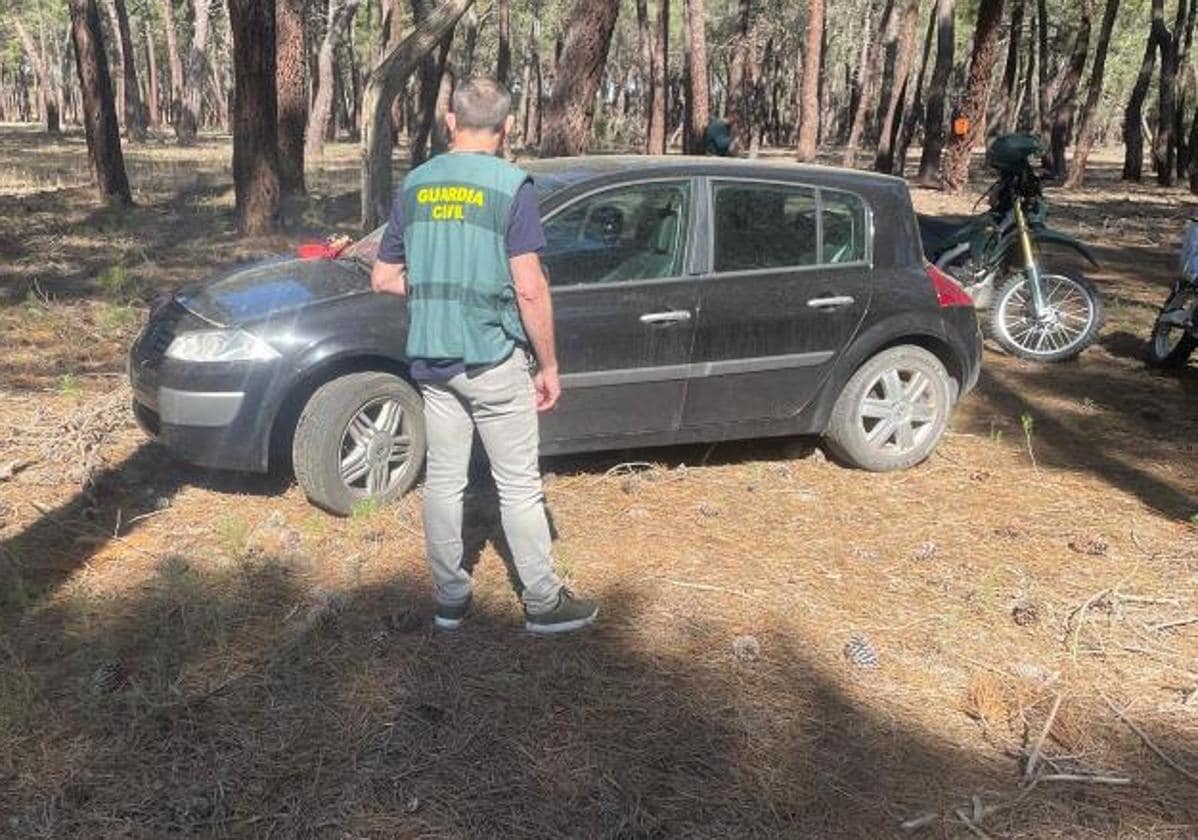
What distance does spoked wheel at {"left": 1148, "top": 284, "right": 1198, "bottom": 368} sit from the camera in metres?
8.13

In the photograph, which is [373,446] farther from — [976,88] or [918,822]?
[976,88]

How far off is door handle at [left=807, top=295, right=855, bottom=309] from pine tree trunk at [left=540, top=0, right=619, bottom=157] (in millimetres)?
6368

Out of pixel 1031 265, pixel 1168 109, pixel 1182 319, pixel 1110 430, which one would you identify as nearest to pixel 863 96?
pixel 1168 109

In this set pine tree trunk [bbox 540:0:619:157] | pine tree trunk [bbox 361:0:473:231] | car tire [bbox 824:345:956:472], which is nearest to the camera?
car tire [bbox 824:345:956:472]

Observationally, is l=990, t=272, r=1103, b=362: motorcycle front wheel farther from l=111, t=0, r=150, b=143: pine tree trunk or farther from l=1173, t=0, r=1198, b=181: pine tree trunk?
l=111, t=0, r=150, b=143: pine tree trunk

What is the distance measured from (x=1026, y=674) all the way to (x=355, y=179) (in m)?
18.7

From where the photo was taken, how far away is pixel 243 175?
12148 millimetres

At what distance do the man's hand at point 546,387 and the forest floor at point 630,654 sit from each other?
93 centimetres

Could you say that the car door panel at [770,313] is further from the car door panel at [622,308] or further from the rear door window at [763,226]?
the car door panel at [622,308]

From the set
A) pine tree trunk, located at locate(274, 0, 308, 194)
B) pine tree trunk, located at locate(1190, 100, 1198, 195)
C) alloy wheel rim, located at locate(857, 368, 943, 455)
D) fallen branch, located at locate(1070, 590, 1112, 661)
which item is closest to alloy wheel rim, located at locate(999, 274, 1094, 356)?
alloy wheel rim, located at locate(857, 368, 943, 455)

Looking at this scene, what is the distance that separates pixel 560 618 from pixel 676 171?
2.43m

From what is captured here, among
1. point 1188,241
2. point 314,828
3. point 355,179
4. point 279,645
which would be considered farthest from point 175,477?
point 355,179

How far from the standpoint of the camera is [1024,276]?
Result: 871cm

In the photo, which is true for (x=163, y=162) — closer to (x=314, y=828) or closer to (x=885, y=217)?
(x=885, y=217)
